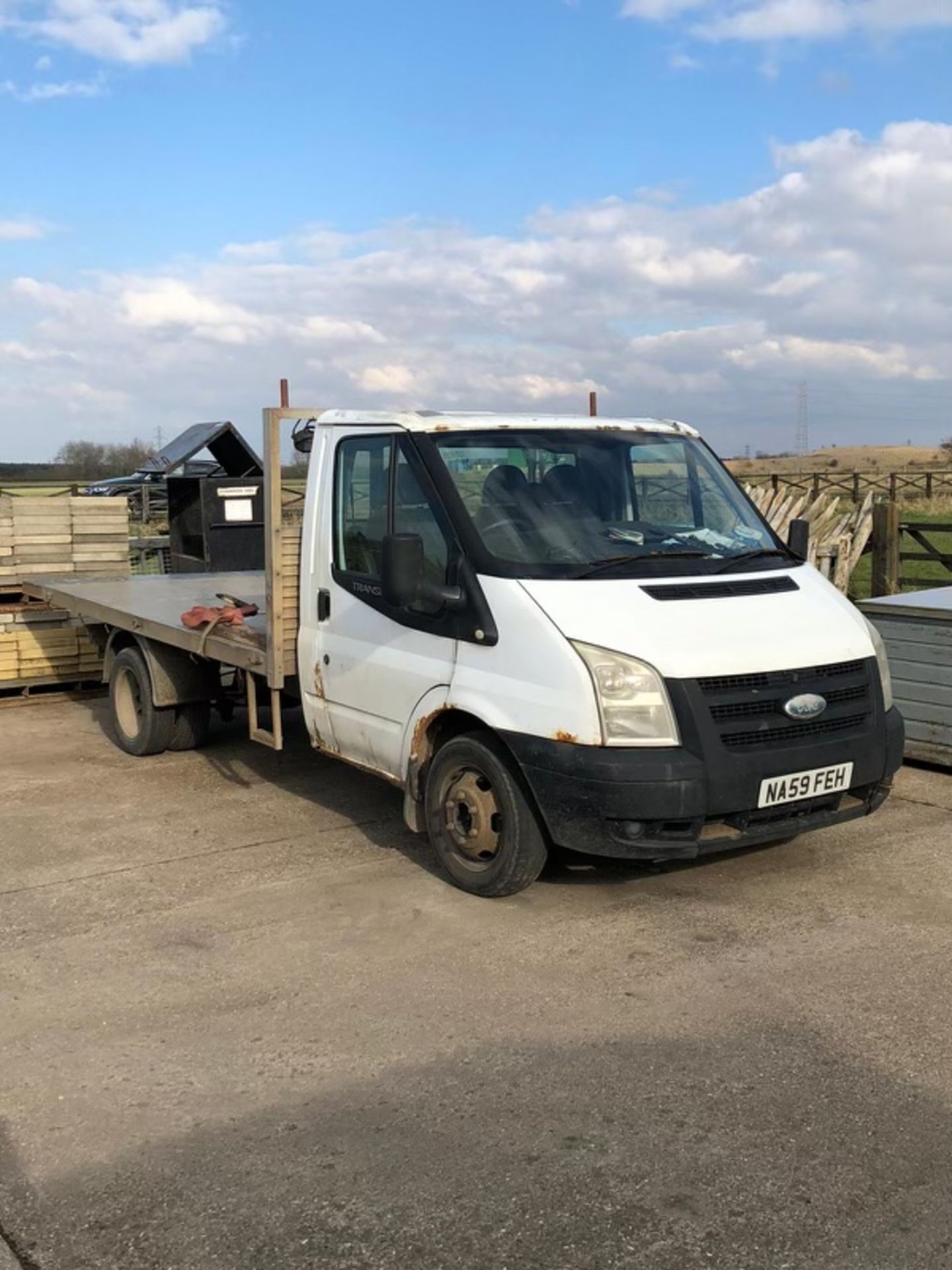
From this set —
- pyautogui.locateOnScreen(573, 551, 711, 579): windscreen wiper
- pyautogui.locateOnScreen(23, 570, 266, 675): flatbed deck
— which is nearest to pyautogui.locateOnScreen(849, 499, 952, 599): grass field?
pyautogui.locateOnScreen(573, 551, 711, 579): windscreen wiper

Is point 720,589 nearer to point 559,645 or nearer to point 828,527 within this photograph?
point 559,645

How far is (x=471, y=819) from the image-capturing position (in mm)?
5367

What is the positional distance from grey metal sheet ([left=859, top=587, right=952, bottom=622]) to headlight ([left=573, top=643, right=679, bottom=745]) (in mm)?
3527

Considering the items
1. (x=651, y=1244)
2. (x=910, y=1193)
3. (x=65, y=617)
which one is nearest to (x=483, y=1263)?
(x=651, y=1244)

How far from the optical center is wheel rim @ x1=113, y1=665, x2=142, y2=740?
27.9 feet

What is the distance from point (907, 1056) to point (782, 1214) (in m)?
1.05

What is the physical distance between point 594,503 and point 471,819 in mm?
1620

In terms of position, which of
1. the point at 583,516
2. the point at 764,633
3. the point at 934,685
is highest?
the point at 583,516

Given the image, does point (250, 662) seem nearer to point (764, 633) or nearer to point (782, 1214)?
point (764, 633)

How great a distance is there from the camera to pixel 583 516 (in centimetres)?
557

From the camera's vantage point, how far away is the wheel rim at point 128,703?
8.49 meters

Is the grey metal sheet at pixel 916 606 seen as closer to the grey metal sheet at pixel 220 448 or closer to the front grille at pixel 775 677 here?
the front grille at pixel 775 677

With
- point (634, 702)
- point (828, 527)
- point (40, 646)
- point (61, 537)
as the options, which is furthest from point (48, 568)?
point (828, 527)

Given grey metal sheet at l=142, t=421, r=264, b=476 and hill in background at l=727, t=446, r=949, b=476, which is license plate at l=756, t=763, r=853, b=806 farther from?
hill in background at l=727, t=446, r=949, b=476
